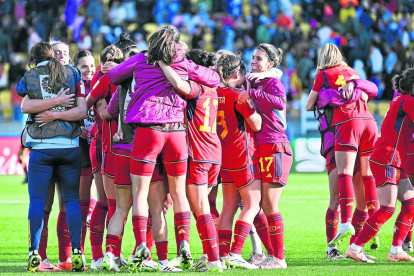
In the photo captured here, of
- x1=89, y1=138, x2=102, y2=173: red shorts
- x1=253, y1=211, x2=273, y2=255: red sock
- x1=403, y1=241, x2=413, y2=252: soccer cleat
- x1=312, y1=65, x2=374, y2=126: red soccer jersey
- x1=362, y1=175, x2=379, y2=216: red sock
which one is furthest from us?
x1=403, y1=241, x2=413, y2=252: soccer cleat

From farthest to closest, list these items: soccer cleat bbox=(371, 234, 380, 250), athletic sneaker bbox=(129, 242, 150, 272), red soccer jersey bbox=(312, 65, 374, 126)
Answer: soccer cleat bbox=(371, 234, 380, 250) → red soccer jersey bbox=(312, 65, 374, 126) → athletic sneaker bbox=(129, 242, 150, 272)

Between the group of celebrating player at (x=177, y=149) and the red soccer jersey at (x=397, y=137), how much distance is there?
0.03ft

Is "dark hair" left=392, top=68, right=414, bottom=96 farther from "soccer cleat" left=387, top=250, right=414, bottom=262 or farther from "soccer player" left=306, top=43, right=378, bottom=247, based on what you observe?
"soccer cleat" left=387, top=250, right=414, bottom=262

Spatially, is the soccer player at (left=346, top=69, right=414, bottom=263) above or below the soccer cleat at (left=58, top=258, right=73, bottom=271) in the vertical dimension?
above

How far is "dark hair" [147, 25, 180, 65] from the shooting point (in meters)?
5.85

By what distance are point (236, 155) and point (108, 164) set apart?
1.17 metres

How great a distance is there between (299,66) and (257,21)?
8.30 feet

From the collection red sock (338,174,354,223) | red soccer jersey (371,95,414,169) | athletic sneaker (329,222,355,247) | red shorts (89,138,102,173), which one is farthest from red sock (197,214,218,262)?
red soccer jersey (371,95,414,169)

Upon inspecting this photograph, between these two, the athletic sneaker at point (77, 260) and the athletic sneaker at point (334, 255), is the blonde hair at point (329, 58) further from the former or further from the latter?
the athletic sneaker at point (77, 260)

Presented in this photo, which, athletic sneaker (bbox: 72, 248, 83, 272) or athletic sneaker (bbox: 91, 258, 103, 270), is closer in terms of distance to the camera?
athletic sneaker (bbox: 72, 248, 83, 272)

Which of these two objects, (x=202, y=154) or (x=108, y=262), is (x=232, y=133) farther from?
(x=108, y=262)

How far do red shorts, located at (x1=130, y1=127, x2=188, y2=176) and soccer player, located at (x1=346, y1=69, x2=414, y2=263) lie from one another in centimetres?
207

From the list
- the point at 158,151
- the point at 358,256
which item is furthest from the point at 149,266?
the point at 358,256

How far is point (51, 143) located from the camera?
617 cm
